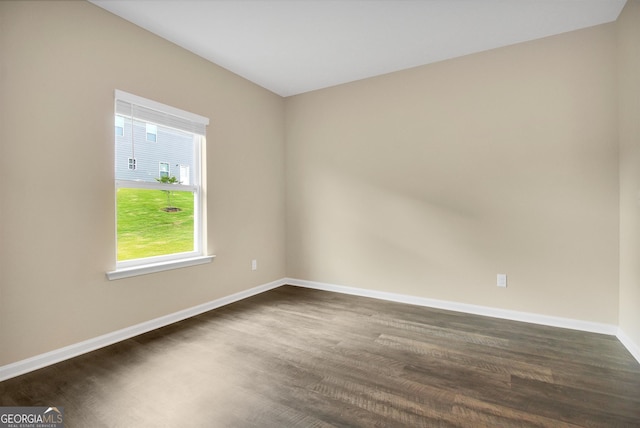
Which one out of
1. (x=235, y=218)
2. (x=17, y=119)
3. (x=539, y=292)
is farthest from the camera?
(x=235, y=218)

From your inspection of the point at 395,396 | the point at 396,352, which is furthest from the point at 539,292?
the point at 395,396

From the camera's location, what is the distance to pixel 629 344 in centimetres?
237

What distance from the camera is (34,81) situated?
2.12m

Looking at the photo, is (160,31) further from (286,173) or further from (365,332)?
(365,332)

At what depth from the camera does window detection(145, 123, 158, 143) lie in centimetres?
287

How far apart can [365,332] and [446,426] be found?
1.24 metres

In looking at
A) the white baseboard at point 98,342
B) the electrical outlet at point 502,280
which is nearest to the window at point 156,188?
the white baseboard at point 98,342

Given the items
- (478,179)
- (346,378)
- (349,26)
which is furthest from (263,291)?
(349,26)

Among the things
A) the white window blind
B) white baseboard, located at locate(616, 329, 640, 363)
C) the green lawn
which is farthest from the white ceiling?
white baseboard, located at locate(616, 329, 640, 363)

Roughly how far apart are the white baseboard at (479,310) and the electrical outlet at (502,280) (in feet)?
0.83

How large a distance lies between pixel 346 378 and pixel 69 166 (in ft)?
8.32

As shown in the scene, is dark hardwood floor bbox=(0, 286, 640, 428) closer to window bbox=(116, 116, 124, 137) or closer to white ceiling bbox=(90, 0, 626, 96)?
window bbox=(116, 116, 124, 137)

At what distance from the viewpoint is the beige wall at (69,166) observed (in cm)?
203

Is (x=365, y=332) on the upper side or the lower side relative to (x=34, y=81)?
lower
